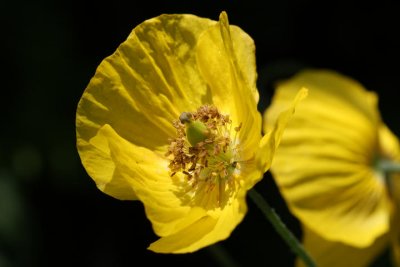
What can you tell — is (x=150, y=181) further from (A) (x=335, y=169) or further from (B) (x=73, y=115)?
(B) (x=73, y=115)

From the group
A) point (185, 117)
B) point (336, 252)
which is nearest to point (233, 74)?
point (185, 117)

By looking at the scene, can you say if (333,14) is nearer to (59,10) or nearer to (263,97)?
(263,97)

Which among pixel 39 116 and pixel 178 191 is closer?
pixel 178 191

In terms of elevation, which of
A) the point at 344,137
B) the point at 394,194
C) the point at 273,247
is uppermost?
the point at 344,137

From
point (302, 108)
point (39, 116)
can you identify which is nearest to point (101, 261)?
point (39, 116)

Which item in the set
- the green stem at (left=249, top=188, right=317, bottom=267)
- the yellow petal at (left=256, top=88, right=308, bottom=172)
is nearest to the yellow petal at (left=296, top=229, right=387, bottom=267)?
the green stem at (left=249, top=188, right=317, bottom=267)

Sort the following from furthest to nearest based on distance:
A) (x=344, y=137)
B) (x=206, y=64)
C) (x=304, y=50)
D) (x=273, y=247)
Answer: (x=304, y=50)
(x=273, y=247)
(x=344, y=137)
(x=206, y=64)

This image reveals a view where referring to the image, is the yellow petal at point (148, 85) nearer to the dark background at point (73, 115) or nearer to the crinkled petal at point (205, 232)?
the crinkled petal at point (205, 232)

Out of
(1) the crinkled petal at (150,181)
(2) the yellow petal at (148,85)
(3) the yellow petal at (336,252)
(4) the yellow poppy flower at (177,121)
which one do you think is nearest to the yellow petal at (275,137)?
(4) the yellow poppy flower at (177,121)
